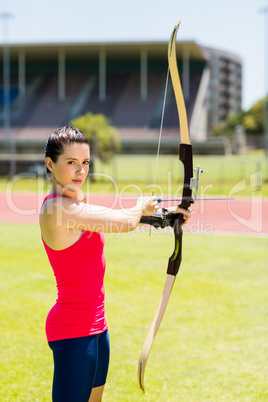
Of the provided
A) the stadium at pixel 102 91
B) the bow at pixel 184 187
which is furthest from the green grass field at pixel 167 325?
the stadium at pixel 102 91

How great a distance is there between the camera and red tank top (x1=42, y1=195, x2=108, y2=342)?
85.0 inches

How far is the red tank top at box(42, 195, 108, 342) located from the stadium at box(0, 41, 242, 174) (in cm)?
3616

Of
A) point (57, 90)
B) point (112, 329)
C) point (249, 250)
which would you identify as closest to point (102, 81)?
point (57, 90)

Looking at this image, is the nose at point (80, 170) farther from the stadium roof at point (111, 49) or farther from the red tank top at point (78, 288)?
the stadium roof at point (111, 49)

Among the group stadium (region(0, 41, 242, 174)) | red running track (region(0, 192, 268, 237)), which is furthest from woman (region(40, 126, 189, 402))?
stadium (region(0, 41, 242, 174))

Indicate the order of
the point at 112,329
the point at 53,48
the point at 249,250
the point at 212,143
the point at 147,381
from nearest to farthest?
the point at 147,381, the point at 112,329, the point at 249,250, the point at 212,143, the point at 53,48

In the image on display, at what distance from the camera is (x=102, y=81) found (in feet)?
151

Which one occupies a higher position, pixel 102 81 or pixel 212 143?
pixel 102 81

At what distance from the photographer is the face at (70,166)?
2.12 m

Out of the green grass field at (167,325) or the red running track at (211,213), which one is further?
the red running track at (211,213)

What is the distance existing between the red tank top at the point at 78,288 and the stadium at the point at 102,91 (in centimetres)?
3616

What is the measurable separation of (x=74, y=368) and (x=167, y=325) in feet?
10.7

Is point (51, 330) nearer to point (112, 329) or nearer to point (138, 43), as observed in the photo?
point (112, 329)

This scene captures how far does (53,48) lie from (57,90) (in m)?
3.83
